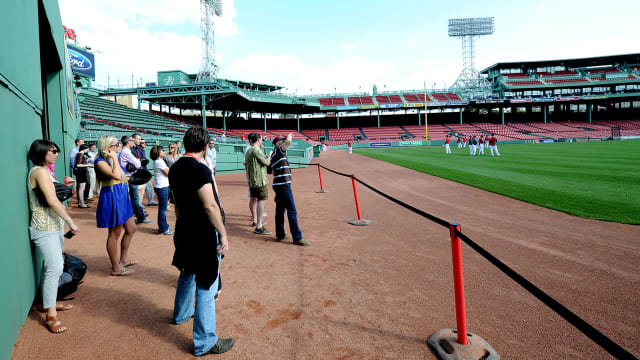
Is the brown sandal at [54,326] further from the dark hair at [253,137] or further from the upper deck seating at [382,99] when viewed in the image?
the upper deck seating at [382,99]

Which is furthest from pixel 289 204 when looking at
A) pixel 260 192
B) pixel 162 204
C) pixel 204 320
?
pixel 204 320

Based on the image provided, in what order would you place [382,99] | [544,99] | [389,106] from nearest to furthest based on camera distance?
1. [544,99]
2. [389,106]
3. [382,99]

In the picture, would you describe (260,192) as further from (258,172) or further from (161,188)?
(161,188)

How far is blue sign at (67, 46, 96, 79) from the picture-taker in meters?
26.3

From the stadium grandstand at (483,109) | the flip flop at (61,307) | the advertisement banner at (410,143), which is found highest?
the stadium grandstand at (483,109)

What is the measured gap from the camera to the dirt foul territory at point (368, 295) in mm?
2873

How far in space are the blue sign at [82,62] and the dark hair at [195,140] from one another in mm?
31710

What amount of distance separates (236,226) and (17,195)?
4339 millimetres

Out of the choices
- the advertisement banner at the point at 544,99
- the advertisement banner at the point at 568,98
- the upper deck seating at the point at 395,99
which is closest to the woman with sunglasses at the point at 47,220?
the upper deck seating at the point at 395,99

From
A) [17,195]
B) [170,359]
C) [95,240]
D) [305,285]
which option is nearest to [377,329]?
[305,285]

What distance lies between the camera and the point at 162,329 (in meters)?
3.21

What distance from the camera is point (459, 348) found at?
8.77 feet

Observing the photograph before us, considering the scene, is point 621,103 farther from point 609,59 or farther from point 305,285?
point 305,285

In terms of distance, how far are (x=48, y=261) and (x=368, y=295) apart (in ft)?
11.8
